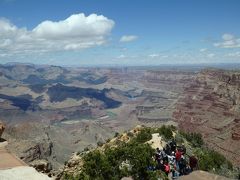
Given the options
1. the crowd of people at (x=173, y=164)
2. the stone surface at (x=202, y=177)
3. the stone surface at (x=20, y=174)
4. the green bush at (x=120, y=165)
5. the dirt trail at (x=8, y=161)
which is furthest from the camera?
the green bush at (x=120, y=165)

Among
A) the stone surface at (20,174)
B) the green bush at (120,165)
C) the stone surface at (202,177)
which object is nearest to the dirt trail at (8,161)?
the stone surface at (20,174)

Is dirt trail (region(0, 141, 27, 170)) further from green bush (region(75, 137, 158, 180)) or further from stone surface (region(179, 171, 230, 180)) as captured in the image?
stone surface (region(179, 171, 230, 180))

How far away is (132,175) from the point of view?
36656 millimetres

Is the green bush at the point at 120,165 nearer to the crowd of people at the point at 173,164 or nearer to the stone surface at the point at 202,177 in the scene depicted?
the crowd of people at the point at 173,164

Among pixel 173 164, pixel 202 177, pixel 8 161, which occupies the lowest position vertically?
pixel 173 164

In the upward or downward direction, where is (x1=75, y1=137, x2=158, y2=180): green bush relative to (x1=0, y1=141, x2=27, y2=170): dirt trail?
downward

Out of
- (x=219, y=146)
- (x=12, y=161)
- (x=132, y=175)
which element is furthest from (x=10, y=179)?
(x=219, y=146)

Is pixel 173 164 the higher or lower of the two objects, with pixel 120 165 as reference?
higher

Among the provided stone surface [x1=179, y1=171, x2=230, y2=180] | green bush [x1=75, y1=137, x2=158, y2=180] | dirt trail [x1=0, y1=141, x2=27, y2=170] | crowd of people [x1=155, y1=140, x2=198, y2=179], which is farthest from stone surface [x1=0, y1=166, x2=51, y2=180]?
crowd of people [x1=155, y1=140, x2=198, y2=179]

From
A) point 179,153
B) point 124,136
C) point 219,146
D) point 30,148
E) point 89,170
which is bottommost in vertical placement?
point 219,146

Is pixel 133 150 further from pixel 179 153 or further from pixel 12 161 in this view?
pixel 12 161

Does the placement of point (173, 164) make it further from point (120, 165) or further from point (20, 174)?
point (20, 174)

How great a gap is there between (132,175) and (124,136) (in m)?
33.6

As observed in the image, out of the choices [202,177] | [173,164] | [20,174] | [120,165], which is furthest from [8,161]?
[120,165]
